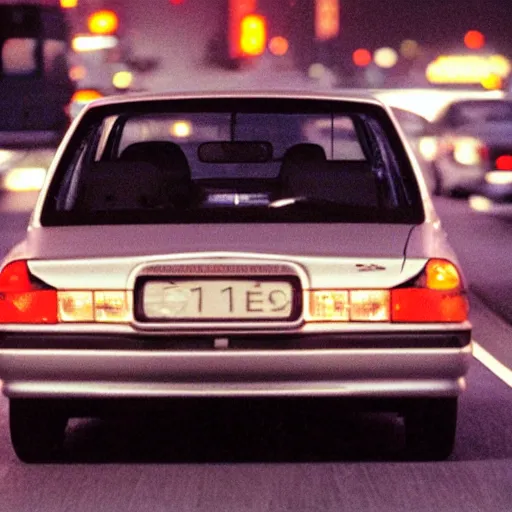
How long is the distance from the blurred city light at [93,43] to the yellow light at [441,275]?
41609mm

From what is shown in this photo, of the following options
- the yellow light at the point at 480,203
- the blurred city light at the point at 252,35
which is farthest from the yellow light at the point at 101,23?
the yellow light at the point at 480,203

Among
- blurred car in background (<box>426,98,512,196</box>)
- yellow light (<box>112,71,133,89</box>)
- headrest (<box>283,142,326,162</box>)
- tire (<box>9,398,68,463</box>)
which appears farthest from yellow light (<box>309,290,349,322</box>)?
yellow light (<box>112,71,133,89</box>)

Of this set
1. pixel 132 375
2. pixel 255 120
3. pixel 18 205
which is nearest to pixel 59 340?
pixel 132 375

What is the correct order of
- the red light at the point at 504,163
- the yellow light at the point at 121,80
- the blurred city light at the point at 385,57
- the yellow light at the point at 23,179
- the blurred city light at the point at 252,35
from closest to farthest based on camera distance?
the red light at the point at 504,163, the yellow light at the point at 23,179, the yellow light at the point at 121,80, the blurred city light at the point at 252,35, the blurred city light at the point at 385,57

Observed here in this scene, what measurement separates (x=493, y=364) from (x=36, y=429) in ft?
12.9

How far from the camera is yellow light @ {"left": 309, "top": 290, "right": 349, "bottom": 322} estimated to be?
7.11m

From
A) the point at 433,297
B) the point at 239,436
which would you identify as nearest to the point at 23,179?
the point at 239,436

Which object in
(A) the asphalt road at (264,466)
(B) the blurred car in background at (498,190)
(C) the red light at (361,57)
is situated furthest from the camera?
(C) the red light at (361,57)

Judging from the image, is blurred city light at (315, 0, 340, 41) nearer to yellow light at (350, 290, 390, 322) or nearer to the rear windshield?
the rear windshield

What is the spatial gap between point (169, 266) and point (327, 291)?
584 millimetres

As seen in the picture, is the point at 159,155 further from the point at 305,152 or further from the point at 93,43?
the point at 93,43

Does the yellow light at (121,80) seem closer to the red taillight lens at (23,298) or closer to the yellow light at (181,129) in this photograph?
the yellow light at (181,129)

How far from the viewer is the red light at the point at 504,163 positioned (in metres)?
25.1

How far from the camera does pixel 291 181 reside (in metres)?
8.14
